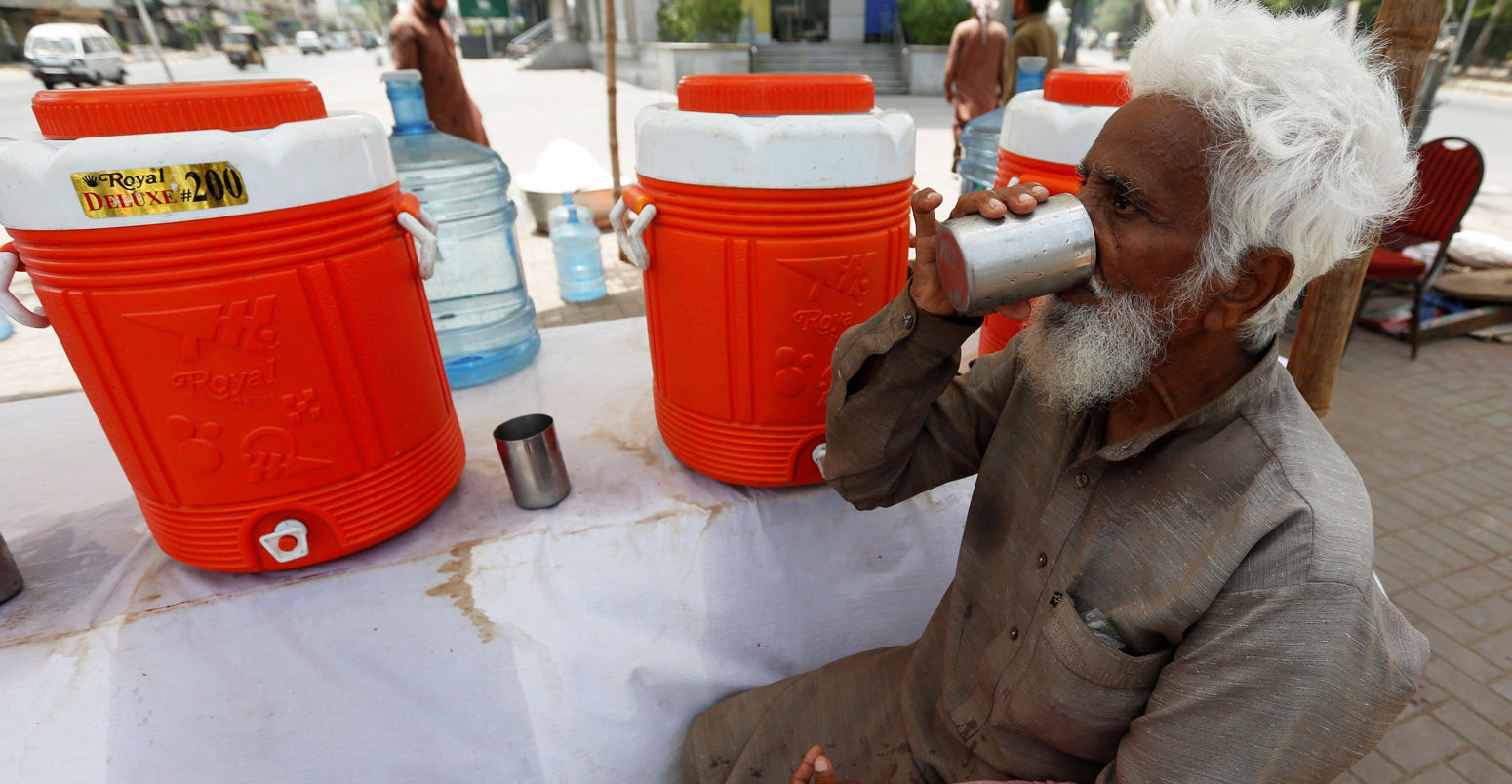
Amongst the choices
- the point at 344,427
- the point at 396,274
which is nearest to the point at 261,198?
the point at 396,274

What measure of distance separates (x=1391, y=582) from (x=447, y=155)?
379 centimetres

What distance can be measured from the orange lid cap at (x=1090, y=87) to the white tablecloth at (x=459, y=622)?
3.00 feet

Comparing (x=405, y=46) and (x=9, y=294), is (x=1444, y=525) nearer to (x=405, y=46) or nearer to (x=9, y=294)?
(x=9, y=294)

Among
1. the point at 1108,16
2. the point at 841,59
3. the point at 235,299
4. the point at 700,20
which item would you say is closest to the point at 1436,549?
the point at 235,299

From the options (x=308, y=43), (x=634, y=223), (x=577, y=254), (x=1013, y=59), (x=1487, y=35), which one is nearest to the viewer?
(x=634, y=223)

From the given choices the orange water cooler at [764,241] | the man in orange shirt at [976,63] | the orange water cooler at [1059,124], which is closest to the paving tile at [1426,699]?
the orange water cooler at [1059,124]

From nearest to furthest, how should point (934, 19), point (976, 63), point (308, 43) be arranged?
point (976, 63), point (934, 19), point (308, 43)

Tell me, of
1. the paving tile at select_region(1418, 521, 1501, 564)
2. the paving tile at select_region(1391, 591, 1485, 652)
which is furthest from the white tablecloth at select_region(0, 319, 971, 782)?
the paving tile at select_region(1418, 521, 1501, 564)

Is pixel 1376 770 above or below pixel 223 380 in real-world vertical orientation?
below

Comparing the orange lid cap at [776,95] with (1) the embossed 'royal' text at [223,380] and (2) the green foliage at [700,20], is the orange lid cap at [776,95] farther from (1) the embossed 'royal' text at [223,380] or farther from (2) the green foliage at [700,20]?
(2) the green foliage at [700,20]

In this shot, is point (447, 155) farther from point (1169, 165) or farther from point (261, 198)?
point (1169, 165)

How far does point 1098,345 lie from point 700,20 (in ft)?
63.8

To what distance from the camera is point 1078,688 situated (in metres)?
1.05

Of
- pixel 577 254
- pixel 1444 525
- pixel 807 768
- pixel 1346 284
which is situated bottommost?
pixel 1444 525
